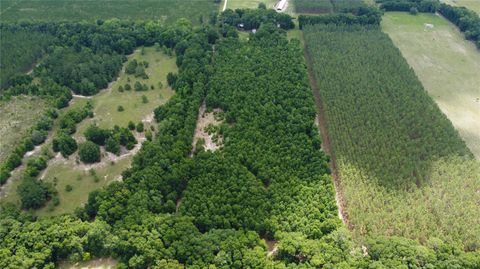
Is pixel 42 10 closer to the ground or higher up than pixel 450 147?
closer to the ground

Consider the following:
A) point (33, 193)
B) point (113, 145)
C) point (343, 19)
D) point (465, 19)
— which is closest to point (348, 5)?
point (343, 19)

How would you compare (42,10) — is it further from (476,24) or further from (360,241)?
(476,24)

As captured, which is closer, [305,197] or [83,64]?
[305,197]

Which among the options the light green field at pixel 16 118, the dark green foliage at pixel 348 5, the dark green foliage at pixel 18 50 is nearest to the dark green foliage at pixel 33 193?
the light green field at pixel 16 118

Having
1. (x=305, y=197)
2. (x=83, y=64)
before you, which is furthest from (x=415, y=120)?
(x=83, y=64)

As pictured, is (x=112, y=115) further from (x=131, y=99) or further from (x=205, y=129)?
(x=205, y=129)
